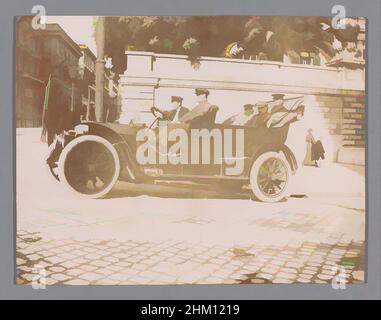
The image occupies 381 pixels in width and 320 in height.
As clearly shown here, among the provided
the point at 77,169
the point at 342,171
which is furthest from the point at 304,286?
the point at 77,169

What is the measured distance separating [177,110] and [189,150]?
1.24 feet

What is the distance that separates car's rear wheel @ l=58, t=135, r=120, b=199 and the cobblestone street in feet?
0.33

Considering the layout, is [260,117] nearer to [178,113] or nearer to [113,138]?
[178,113]

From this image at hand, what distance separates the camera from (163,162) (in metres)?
3.53

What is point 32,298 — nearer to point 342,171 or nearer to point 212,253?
point 212,253

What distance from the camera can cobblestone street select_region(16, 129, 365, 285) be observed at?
3473 mm

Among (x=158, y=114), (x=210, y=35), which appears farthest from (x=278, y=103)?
(x=158, y=114)

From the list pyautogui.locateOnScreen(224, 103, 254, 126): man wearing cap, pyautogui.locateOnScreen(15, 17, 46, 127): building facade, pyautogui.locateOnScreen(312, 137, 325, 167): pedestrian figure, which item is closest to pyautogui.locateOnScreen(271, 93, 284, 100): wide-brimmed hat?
pyautogui.locateOnScreen(224, 103, 254, 126): man wearing cap

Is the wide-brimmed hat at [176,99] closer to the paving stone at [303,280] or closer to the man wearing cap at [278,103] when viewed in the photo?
the man wearing cap at [278,103]

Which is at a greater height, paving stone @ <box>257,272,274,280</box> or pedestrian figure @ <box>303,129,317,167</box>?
pedestrian figure @ <box>303,129,317,167</box>

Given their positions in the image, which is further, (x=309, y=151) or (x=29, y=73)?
(x=309, y=151)

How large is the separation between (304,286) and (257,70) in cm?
199

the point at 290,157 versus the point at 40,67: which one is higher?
the point at 40,67

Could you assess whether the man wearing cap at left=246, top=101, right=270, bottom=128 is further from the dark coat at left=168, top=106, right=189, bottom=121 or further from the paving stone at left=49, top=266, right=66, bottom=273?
the paving stone at left=49, top=266, right=66, bottom=273
